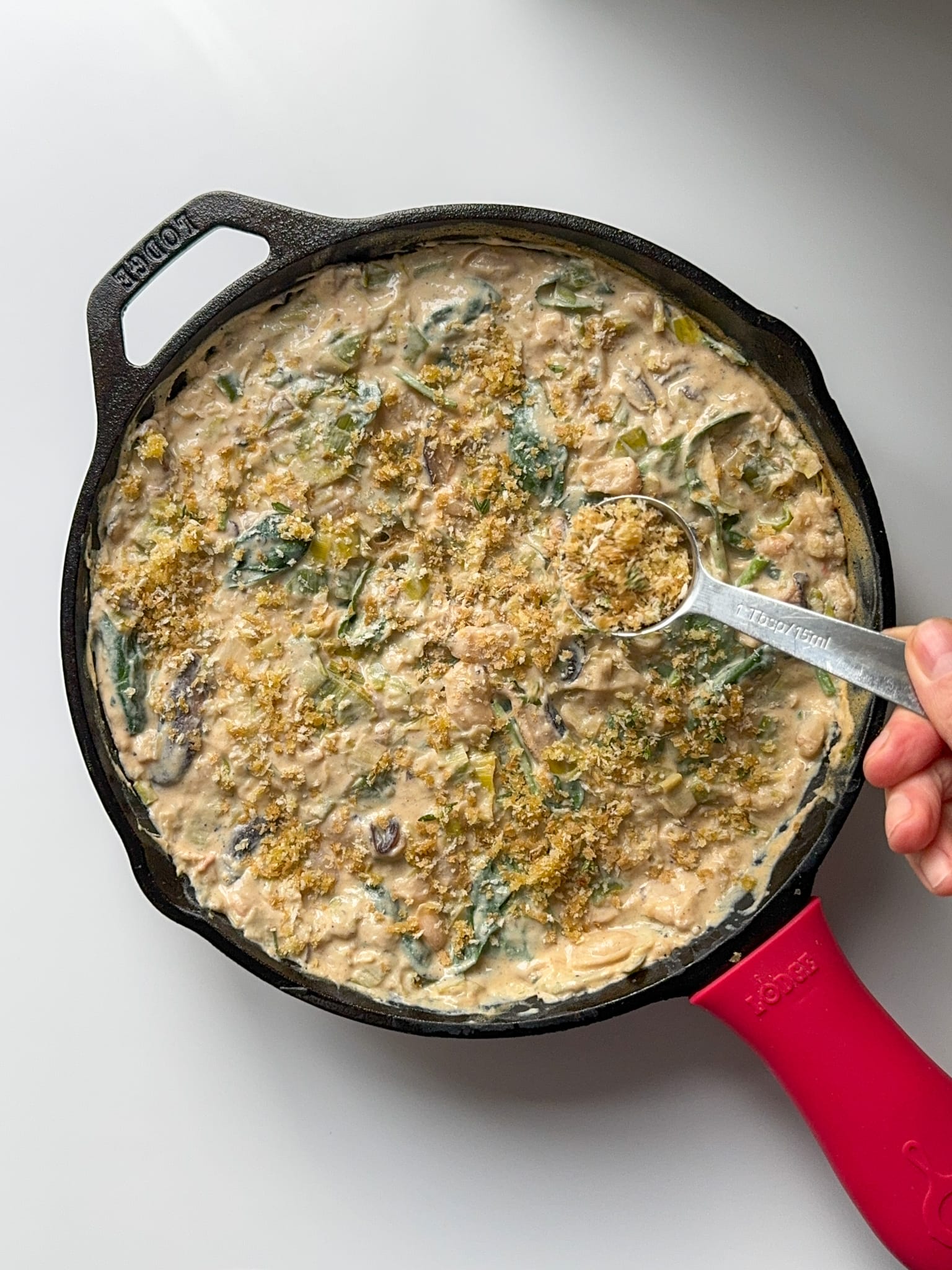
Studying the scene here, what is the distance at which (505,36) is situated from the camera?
214 centimetres

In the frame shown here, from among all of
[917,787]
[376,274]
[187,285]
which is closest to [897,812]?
[917,787]

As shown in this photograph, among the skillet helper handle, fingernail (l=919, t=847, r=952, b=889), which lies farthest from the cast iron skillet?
fingernail (l=919, t=847, r=952, b=889)

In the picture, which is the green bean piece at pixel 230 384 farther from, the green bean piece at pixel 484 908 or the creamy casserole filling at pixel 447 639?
the green bean piece at pixel 484 908

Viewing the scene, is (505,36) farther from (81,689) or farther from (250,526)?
(81,689)

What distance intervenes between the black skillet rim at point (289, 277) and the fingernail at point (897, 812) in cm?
8

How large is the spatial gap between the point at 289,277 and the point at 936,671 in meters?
1.24

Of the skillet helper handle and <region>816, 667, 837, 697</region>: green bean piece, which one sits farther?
<region>816, 667, 837, 697</region>: green bean piece

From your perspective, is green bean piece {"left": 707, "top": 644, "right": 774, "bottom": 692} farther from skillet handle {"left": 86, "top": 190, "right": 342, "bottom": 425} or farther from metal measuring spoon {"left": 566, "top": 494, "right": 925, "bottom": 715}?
skillet handle {"left": 86, "top": 190, "right": 342, "bottom": 425}

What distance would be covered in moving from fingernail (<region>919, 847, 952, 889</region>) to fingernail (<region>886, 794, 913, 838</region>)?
0.10 meters

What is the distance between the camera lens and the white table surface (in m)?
2.11

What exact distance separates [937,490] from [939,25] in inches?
35.9

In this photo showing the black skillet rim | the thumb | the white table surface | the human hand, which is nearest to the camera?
the thumb

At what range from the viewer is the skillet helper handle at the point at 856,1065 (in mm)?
1773

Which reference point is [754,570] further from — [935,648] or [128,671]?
[128,671]
